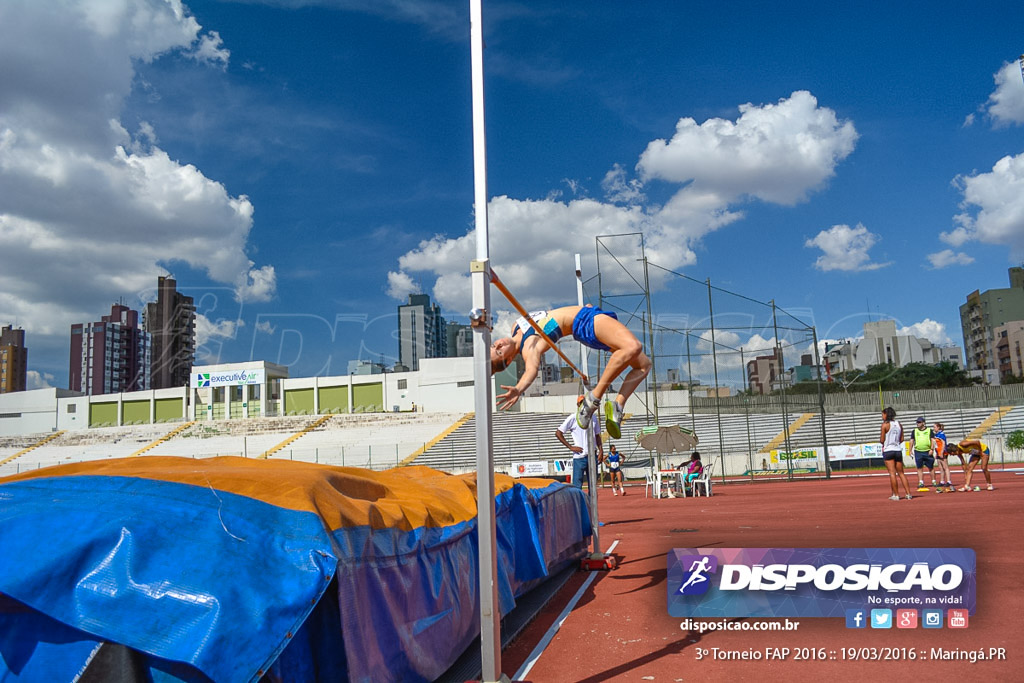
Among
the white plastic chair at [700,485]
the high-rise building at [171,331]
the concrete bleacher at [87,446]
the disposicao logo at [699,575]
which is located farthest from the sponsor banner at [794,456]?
the high-rise building at [171,331]

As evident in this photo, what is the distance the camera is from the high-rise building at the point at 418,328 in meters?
107

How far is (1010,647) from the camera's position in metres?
3.48

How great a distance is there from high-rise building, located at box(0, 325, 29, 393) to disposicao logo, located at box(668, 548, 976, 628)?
5143 inches

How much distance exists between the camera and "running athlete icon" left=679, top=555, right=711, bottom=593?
461 cm

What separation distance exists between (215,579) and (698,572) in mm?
3557

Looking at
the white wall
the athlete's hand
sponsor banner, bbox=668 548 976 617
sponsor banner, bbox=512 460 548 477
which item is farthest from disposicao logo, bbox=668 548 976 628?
the white wall

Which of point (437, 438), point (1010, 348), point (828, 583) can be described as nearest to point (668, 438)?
point (828, 583)

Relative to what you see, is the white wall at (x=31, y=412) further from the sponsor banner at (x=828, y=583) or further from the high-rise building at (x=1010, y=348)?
the high-rise building at (x=1010, y=348)

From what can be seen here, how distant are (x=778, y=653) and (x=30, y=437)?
177ft

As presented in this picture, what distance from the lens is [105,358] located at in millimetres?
122188

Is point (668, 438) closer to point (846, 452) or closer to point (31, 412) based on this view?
point (846, 452)

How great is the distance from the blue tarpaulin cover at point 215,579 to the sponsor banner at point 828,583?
2.22m

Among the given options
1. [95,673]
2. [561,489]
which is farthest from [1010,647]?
[95,673]

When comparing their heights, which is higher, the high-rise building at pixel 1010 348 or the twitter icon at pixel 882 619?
the high-rise building at pixel 1010 348
